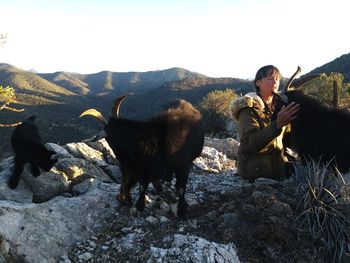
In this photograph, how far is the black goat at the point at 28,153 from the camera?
677cm

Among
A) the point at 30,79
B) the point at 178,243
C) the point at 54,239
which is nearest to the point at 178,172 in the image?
the point at 178,243

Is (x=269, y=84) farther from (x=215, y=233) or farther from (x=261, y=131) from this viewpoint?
(x=215, y=233)

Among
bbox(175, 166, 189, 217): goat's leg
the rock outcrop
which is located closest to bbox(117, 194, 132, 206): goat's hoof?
the rock outcrop

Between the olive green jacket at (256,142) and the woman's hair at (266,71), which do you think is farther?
the woman's hair at (266,71)

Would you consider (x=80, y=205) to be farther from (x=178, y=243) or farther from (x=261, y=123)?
(x=261, y=123)

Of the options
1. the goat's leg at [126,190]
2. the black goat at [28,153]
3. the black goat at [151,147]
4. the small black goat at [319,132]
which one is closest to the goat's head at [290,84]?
the small black goat at [319,132]

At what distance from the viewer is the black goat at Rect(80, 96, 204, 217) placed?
221 inches

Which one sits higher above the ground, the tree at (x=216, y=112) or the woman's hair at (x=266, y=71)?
the woman's hair at (x=266, y=71)

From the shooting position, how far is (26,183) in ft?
22.5

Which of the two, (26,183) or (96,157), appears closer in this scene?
(26,183)

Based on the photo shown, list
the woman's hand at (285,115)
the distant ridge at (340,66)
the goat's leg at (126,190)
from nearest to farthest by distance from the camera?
the woman's hand at (285,115), the goat's leg at (126,190), the distant ridge at (340,66)

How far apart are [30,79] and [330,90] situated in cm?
9946

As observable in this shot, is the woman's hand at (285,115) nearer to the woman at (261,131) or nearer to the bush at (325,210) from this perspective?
the woman at (261,131)

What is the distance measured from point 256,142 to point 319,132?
1.40 m
